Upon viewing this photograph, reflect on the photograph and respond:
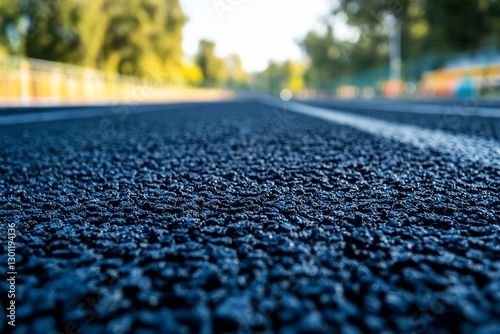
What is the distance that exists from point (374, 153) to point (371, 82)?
43.2m

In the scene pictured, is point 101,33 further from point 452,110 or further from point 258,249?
point 258,249

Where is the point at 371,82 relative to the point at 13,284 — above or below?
above

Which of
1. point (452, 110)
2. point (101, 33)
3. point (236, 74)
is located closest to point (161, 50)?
point (101, 33)

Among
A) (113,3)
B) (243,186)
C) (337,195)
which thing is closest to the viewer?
(337,195)

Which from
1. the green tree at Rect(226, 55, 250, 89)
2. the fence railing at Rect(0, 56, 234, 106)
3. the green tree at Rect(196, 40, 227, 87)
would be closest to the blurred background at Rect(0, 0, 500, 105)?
the fence railing at Rect(0, 56, 234, 106)

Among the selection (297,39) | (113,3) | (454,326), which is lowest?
(454,326)

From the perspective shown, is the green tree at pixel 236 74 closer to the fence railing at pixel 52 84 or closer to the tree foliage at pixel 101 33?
the tree foliage at pixel 101 33

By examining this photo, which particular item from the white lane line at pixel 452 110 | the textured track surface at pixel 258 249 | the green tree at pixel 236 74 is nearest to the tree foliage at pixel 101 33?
the white lane line at pixel 452 110

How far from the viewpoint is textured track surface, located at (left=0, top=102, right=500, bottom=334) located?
510 mm

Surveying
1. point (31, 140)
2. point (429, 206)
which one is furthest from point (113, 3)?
point (429, 206)

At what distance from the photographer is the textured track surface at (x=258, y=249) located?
0.51m

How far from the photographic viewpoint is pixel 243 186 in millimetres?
1222

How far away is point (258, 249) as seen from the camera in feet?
2.33

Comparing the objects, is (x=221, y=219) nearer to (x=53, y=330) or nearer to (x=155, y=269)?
(x=155, y=269)
